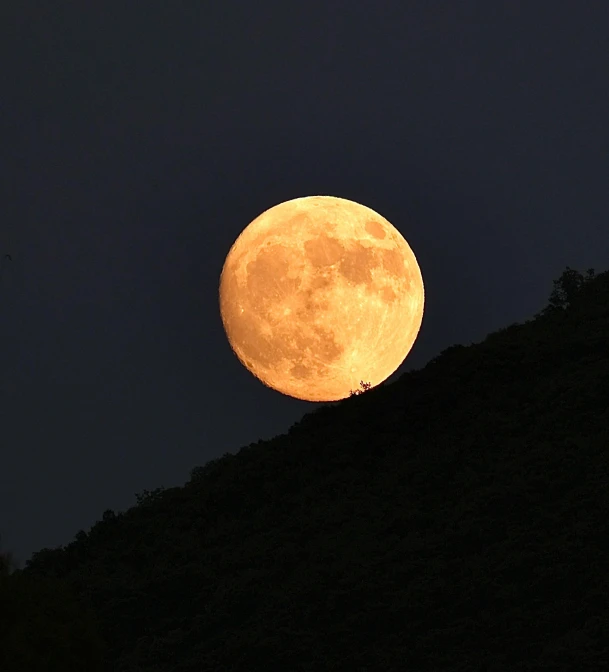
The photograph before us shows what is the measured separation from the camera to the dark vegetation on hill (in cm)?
1970

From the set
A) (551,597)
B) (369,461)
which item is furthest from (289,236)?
(551,597)

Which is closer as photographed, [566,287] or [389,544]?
[389,544]

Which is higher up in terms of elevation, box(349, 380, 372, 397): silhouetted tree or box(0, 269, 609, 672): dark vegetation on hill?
box(349, 380, 372, 397): silhouetted tree

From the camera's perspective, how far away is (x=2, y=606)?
17.4 m

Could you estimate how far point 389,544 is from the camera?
978 inches

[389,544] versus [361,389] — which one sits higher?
[361,389]

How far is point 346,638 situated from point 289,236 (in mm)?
16226

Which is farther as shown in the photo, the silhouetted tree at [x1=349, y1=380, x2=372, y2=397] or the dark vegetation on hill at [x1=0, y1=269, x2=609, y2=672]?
the silhouetted tree at [x1=349, y1=380, x2=372, y2=397]

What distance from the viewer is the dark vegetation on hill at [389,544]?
19.7 m

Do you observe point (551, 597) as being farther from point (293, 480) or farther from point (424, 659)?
point (293, 480)

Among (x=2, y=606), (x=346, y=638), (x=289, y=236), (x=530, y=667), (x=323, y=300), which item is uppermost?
(x=289, y=236)

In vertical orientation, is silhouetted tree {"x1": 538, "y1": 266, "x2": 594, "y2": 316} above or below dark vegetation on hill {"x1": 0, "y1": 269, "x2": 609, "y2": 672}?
above

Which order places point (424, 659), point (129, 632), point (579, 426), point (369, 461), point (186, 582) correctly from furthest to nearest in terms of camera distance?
point (369, 461) < point (579, 426) < point (186, 582) < point (129, 632) < point (424, 659)

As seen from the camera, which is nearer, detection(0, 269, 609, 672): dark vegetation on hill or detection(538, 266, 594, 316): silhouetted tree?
detection(0, 269, 609, 672): dark vegetation on hill
